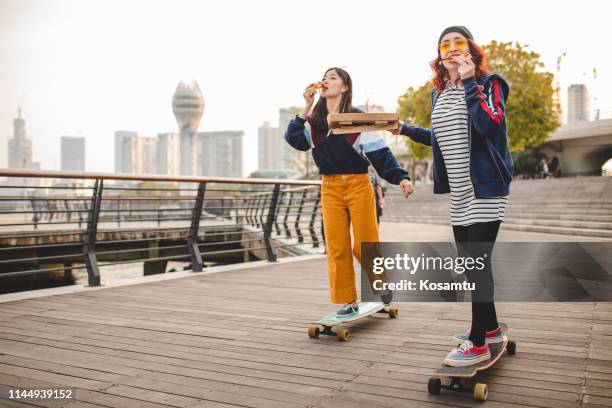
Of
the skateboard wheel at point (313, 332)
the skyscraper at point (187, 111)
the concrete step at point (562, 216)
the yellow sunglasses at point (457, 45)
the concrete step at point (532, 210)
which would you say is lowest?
the skateboard wheel at point (313, 332)

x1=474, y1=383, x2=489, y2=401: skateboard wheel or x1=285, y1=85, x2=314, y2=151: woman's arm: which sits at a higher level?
x1=285, y1=85, x2=314, y2=151: woman's arm

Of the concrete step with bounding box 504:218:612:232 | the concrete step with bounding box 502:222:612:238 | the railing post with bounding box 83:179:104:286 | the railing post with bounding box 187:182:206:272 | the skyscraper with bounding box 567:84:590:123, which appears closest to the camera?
the railing post with bounding box 83:179:104:286

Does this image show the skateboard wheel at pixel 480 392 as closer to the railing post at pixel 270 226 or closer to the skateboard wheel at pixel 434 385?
the skateboard wheel at pixel 434 385

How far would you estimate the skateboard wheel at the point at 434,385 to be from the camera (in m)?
2.58

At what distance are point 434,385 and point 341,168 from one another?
163 cm

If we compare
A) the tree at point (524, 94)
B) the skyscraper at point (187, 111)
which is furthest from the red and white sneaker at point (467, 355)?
the skyscraper at point (187, 111)

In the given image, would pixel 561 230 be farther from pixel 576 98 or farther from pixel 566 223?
pixel 576 98

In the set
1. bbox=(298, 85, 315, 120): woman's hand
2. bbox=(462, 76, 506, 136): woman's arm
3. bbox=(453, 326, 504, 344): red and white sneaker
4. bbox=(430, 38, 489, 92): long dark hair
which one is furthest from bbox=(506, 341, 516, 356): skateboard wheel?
bbox=(298, 85, 315, 120): woman's hand

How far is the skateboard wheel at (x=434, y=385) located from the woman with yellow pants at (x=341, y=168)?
132 centimetres

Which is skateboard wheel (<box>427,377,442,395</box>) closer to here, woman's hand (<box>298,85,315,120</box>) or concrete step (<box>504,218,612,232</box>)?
woman's hand (<box>298,85,315,120</box>)

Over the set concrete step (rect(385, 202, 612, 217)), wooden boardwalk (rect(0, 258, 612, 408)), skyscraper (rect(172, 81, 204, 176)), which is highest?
skyscraper (rect(172, 81, 204, 176))

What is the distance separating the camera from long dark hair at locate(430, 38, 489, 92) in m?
2.76

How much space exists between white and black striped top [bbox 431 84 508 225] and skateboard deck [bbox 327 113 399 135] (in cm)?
33

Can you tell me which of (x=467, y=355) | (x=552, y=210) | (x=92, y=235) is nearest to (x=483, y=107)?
(x=467, y=355)
